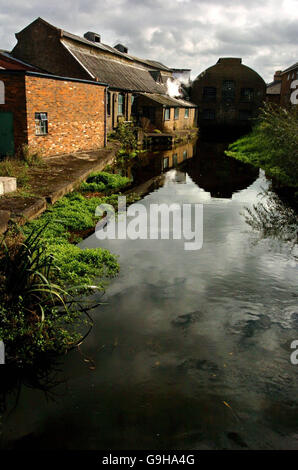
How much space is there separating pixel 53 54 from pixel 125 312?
23.3 m

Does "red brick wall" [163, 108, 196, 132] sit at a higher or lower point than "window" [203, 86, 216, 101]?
lower

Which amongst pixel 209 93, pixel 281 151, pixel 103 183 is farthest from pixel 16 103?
pixel 209 93

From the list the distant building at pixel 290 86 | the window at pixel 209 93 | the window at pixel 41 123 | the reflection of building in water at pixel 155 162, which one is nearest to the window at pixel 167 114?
the reflection of building in water at pixel 155 162

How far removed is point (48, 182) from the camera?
11.7 meters

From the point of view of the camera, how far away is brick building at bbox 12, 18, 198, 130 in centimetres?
2333

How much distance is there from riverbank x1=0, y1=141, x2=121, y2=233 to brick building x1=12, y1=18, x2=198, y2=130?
8.13 metres

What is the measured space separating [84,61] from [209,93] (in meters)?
25.3

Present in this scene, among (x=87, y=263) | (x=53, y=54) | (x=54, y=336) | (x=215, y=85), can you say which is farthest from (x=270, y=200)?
(x=215, y=85)

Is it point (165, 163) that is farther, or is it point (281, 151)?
point (165, 163)

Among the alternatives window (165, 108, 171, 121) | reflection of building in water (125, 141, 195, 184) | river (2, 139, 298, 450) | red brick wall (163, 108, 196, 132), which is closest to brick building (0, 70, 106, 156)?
reflection of building in water (125, 141, 195, 184)

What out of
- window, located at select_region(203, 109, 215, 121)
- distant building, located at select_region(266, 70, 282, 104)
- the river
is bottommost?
the river

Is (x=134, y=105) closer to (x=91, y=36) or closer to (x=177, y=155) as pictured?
(x=91, y=36)

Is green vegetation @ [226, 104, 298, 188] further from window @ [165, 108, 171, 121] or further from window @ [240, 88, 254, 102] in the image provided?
window @ [240, 88, 254, 102]

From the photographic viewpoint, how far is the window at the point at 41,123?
49.9 feet
